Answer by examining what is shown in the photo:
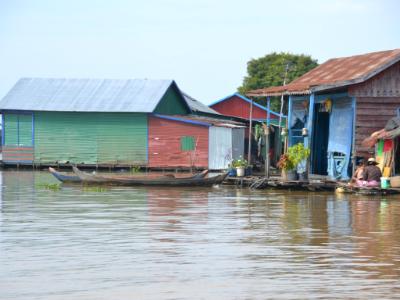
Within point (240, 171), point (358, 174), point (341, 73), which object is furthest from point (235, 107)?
point (358, 174)

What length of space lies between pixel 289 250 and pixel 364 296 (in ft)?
11.3

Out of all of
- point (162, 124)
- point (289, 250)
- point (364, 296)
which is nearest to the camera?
point (364, 296)

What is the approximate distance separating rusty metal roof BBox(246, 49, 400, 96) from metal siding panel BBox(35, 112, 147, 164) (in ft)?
39.2

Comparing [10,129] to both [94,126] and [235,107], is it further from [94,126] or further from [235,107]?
[235,107]

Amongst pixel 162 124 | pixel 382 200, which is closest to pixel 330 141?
pixel 382 200

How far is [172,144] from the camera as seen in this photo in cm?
3850

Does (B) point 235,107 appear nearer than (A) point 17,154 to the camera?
No

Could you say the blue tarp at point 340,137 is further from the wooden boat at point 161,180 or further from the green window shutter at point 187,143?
the green window shutter at point 187,143

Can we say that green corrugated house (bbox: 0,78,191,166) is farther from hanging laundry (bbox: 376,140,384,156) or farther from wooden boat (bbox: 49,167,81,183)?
hanging laundry (bbox: 376,140,384,156)

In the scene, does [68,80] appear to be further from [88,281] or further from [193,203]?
[88,281]

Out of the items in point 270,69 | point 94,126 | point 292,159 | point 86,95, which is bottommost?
point 292,159

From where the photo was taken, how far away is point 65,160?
39.6m

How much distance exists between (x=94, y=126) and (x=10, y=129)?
4.07 metres

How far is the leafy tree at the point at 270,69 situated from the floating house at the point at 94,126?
23.5m
